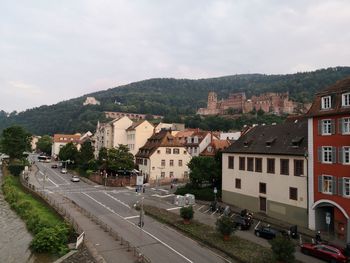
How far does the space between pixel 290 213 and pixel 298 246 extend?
341 inches

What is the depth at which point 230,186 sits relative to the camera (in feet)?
173

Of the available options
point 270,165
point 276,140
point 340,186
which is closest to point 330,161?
point 340,186

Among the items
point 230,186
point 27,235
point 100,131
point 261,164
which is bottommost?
point 27,235

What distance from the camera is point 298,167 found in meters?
41.6

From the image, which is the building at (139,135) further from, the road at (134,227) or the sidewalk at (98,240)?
the sidewalk at (98,240)

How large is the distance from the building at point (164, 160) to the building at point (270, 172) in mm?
25544

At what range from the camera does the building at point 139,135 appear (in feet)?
289

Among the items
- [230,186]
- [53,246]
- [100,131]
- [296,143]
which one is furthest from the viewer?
[100,131]

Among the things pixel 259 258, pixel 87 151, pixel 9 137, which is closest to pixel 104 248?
pixel 259 258

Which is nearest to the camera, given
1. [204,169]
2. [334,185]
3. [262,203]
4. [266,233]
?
[266,233]

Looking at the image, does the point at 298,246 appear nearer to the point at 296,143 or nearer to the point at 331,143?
the point at 331,143

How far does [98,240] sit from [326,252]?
1933 cm

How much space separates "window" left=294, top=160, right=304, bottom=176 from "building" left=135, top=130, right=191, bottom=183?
39.7m

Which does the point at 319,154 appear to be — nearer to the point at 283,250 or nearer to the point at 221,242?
the point at 221,242
